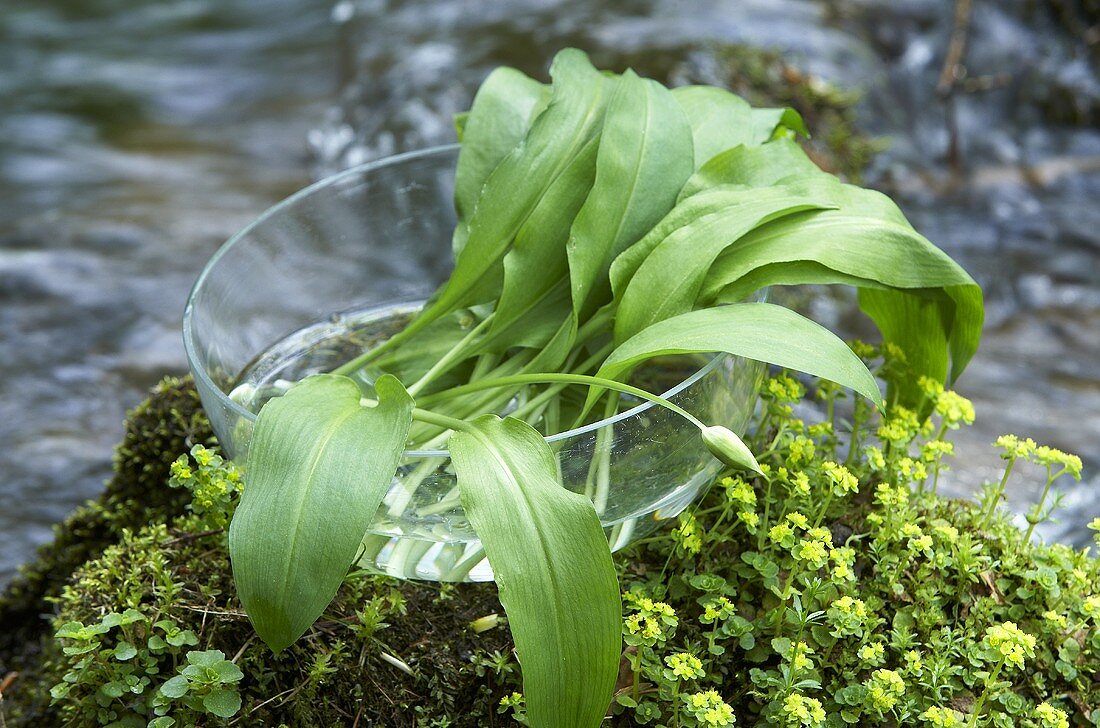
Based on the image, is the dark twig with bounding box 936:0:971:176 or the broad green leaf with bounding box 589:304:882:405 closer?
the broad green leaf with bounding box 589:304:882:405

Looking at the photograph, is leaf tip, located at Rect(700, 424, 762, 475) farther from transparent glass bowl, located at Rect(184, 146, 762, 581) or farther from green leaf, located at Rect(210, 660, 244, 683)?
green leaf, located at Rect(210, 660, 244, 683)

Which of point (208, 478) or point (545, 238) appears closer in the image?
point (208, 478)

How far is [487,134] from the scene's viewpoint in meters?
1.37

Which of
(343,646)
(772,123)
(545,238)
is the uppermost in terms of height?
(772,123)

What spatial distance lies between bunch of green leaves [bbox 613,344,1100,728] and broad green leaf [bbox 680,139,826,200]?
0.85ft

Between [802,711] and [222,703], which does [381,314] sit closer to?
[222,703]

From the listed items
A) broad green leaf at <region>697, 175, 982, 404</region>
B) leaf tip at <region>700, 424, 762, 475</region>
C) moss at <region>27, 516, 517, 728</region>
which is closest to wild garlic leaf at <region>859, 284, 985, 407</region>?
broad green leaf at <region>697, 175, 982, 404</region>

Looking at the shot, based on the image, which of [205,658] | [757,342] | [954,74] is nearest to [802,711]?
[757,342]

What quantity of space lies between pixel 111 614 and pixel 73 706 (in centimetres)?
14

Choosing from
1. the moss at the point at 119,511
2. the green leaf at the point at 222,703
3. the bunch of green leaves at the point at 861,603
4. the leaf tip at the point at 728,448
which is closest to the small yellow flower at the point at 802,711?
the bunch of green leaves at the point at 861,603

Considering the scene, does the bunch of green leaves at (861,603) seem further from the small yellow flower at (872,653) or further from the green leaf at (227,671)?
the green leaf at (227,671)

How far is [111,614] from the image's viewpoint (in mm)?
1045

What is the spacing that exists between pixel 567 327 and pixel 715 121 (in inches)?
15.4

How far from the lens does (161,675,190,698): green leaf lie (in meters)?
0.97
